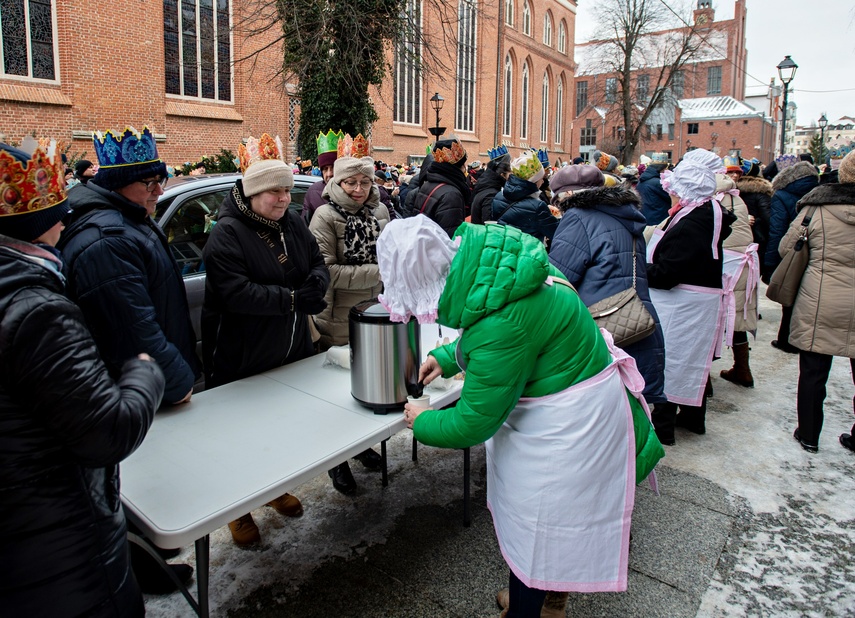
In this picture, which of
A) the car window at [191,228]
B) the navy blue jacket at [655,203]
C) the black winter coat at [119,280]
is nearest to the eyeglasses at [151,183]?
the black winter coat at [119,280]

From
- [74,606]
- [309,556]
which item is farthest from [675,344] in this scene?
[74,606]

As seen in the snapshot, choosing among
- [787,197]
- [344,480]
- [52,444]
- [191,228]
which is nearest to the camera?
[52,444]

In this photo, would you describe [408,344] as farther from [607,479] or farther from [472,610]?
[472,610]

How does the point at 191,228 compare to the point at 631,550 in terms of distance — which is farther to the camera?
the point at 191,228

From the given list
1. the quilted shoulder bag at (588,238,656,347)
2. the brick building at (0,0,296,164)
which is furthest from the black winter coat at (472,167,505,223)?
the brick building at (0,0,296,164)

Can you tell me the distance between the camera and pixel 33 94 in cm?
1264

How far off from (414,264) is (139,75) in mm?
15922

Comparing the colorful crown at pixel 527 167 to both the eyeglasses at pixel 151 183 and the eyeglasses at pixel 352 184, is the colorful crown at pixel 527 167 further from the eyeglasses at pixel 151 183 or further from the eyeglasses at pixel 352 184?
the eyeglasses at pixel 151 183

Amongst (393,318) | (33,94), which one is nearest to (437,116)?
(33,94)

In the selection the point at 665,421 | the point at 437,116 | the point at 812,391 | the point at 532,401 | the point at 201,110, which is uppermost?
the point at 437,116

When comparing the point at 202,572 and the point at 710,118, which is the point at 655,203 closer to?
the point at 202,572

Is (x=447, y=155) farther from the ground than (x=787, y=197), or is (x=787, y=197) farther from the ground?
(x=447, y=155)

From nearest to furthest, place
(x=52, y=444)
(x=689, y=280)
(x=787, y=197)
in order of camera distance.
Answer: (x=52, y=444), (x=689, y=280), (x=787, y=197)

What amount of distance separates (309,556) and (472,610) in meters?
0.87
